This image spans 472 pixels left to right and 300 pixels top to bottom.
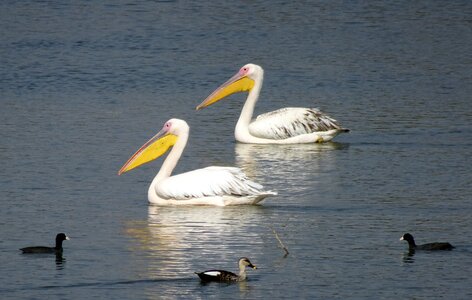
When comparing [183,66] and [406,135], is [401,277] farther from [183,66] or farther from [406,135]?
[183,66]

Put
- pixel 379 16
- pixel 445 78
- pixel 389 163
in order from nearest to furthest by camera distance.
A: pixel 389 163, pixel 445 78, pixel 379 16

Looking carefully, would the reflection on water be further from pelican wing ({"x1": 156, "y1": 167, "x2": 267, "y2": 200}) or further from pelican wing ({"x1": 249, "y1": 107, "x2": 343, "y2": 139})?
pelican wing ({"x1": 249, "y1": 107, "x2": 343, "y2": 139})

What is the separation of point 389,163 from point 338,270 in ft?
13.1

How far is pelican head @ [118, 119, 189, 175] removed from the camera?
12.0 meters

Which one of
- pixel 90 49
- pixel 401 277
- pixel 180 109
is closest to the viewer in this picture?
pixel 401 277

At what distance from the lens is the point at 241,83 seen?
15.5 metres

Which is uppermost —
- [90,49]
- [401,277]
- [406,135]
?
[90,49]

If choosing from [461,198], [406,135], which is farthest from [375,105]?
[461,198]

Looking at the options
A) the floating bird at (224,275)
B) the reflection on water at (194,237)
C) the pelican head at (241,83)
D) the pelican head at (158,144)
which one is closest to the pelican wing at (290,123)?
the pelican head at (241,83)

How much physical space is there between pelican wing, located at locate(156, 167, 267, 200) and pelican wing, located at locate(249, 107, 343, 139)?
10.5ft

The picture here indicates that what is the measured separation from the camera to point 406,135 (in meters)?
14.6

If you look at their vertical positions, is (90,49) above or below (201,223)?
above

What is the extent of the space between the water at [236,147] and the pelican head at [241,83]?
304 mm

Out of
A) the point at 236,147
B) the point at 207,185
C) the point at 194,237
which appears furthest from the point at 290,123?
the point at 194,237
